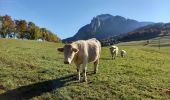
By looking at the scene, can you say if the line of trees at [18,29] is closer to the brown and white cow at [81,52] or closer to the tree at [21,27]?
the tree at [21,27]

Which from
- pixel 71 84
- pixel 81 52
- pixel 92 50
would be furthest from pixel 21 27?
pixel 71 84

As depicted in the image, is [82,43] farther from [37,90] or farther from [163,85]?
[163,85]

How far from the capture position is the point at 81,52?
17.8m

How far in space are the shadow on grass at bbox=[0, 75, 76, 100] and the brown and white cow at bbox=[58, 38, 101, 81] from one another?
142 cm

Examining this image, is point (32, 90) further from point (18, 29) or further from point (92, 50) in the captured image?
point (18, 29)

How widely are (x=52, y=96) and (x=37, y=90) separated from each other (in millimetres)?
1154

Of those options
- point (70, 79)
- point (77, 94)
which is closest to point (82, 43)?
point (70, 79)

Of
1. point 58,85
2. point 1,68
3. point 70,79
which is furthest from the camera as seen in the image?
point 1,68

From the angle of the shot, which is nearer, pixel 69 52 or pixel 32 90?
pixel 32 90

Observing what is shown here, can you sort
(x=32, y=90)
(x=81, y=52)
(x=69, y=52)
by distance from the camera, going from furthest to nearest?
1. (x=81, y=52)
2. (x=69, y=52)
3. (x=32, y=90)

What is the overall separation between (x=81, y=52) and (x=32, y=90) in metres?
3.61

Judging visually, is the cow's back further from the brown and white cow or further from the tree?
the tree

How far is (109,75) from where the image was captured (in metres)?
20.6

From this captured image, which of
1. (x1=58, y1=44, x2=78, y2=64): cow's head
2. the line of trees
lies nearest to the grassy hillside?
(x1=58, y1=44, x2=78, y2=64): cow's head
